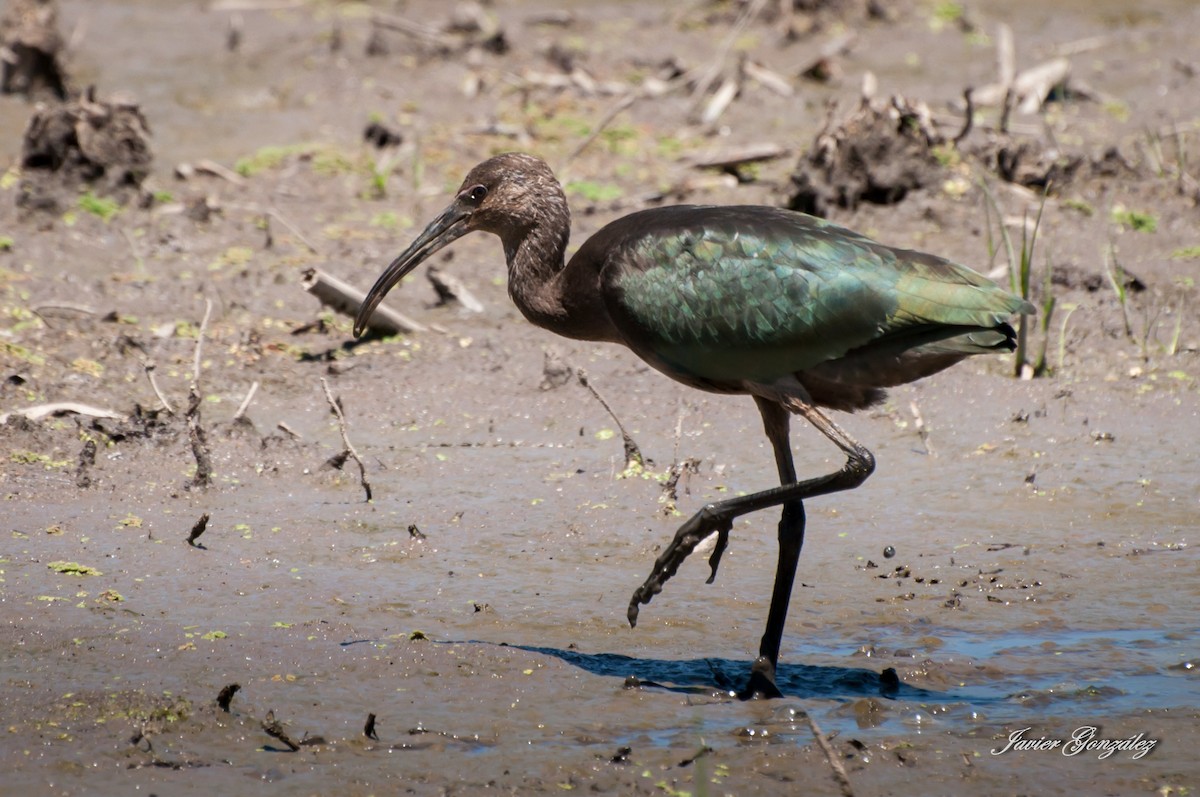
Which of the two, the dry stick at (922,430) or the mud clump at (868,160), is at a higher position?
the mud clump at (868,160)

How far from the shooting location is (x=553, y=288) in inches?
231

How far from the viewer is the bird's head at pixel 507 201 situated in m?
6.17

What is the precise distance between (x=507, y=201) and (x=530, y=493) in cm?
136

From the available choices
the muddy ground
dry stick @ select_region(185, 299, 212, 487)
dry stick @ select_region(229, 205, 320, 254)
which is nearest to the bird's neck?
the muddy ground

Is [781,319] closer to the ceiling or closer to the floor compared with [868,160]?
closer to the floor

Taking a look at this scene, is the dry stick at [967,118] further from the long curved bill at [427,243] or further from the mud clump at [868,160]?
the long curved bill at [427,243]

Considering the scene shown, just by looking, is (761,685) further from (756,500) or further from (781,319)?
(781,319)

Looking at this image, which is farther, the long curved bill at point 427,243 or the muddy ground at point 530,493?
the long curved bill at point 427,243

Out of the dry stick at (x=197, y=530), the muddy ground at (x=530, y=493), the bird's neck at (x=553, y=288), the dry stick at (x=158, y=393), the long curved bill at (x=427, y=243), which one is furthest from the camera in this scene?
the dry stick at (x=158, y=393)

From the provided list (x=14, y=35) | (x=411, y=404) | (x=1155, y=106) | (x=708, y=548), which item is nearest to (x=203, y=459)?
(x=411, y=404)

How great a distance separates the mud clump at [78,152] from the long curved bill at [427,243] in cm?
349

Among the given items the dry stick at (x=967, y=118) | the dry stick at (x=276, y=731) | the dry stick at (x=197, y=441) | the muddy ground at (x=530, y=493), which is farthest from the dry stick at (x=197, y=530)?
the dry stick at (x=967, y=118)
